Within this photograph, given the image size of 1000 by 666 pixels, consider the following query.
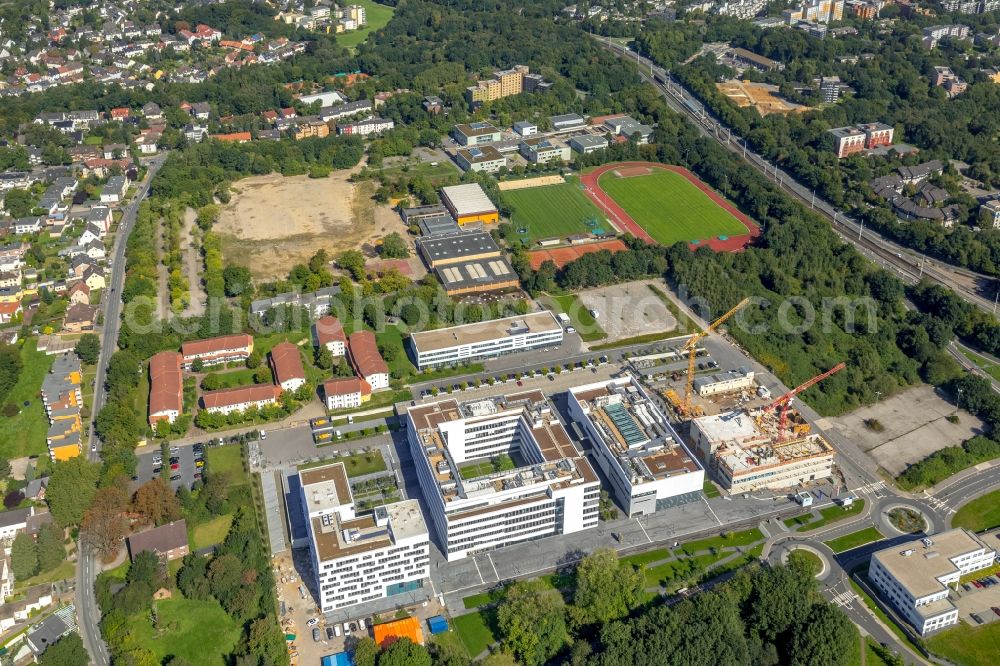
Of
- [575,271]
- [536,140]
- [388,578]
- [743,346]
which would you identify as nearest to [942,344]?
[743,346]

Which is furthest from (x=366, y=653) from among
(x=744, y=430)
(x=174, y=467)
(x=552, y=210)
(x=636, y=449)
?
(x=552, y=210)

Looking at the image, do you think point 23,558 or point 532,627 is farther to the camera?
point 23,558

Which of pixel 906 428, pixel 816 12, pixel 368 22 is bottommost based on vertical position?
pixel 906 428

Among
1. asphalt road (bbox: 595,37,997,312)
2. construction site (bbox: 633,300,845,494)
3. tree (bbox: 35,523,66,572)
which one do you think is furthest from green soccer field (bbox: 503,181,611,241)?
tree (bbox: 35,523,66,572)

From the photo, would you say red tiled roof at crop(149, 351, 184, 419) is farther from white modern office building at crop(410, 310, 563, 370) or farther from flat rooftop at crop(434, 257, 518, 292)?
flat rooftop at crop(434, 257, 518, 292)

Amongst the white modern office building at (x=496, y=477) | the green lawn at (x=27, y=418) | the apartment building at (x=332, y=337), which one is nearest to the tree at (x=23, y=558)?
the green lawn at (x=27, y=418)

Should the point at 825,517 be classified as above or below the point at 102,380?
below

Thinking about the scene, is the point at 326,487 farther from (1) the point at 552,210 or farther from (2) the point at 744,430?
(1) the point at 552,210
